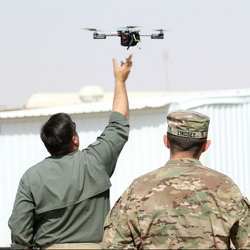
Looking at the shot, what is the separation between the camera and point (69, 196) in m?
3.62

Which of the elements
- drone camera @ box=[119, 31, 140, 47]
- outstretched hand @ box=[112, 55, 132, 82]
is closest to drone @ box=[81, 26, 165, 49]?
drone camera @ box=[119, 31, 140, 47]

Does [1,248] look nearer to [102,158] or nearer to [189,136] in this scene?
[102,158]

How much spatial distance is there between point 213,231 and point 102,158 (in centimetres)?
112

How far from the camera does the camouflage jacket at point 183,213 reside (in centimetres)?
277

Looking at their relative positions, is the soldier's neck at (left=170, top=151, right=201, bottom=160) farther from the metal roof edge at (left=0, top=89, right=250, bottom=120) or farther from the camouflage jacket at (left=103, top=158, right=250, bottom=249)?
the metal roof edge at (left=0, top=89, right=250, bottom=120)

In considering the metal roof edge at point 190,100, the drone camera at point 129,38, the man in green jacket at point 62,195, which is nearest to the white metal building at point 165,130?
the metal roof edge at point 190,100

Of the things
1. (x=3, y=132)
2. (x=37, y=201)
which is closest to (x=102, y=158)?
(x=37, y=201)

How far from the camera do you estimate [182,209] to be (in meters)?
2.79

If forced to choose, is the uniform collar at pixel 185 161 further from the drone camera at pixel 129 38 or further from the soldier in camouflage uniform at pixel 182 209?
the drone camera at pixel 129 38

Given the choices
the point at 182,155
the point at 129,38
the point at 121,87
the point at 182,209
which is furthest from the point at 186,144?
the point at 129,38

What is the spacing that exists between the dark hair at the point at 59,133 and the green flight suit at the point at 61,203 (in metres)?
0.06

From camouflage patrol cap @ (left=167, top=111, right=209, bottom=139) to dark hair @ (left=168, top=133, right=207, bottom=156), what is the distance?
0.01 meters

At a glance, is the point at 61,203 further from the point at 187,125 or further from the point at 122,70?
the point at 187,125

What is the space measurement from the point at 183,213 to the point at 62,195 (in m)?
1.01
